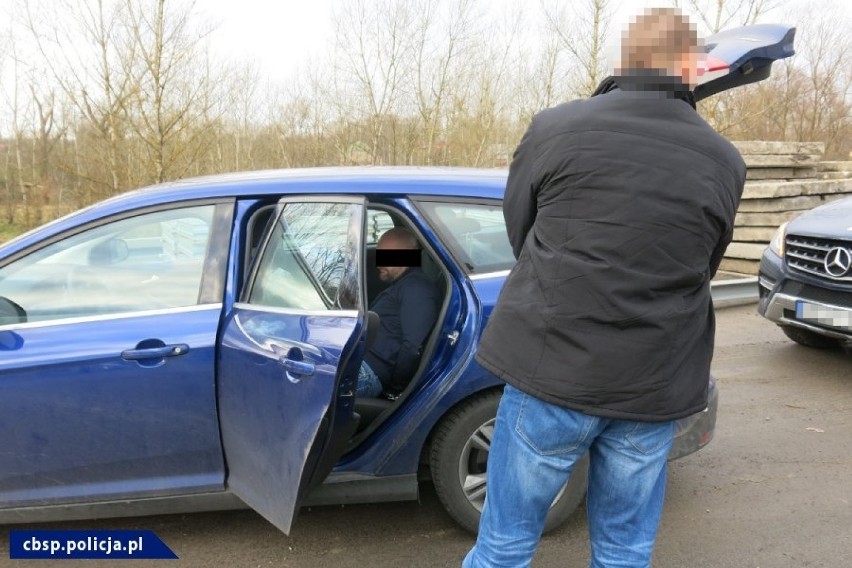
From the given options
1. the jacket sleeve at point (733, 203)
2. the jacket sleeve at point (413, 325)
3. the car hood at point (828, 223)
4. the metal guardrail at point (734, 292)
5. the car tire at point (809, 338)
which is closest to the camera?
the jacket sleeve at point (733, 203)

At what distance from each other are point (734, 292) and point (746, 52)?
19.3 feet

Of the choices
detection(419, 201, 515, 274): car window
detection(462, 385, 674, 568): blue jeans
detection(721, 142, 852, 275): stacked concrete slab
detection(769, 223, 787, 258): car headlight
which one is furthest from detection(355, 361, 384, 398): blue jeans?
detection(721, 142, 852, 275): stacked concrete slab

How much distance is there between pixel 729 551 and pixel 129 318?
269cm

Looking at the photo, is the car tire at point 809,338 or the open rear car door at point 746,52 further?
the car tire at point 809,338

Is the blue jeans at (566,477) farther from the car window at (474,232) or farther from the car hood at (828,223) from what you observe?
the car hood at (828,223)

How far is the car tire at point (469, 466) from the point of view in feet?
9.20

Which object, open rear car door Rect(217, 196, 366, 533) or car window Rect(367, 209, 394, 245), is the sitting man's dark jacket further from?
open rear car door Rect(217, 196, 366, 533)

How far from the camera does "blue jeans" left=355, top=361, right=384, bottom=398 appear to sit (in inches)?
128

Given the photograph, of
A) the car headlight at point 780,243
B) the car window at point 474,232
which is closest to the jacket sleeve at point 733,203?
the car window at point 474,232

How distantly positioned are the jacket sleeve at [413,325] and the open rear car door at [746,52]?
5.15ft

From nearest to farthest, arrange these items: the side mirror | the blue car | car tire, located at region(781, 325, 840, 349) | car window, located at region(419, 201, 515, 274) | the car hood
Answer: the blue car < the side mirror < car window, located at region(419, 201, 515, 274) < the car hood < car tire, located at region(781, 325, 840, 349)

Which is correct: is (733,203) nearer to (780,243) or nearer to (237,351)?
(237,351)

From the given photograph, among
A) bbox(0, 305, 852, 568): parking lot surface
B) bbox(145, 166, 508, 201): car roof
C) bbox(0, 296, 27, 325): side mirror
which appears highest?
bbox(145, 166, 508, 201): car roof

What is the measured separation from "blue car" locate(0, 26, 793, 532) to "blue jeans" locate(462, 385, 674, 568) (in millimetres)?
772
